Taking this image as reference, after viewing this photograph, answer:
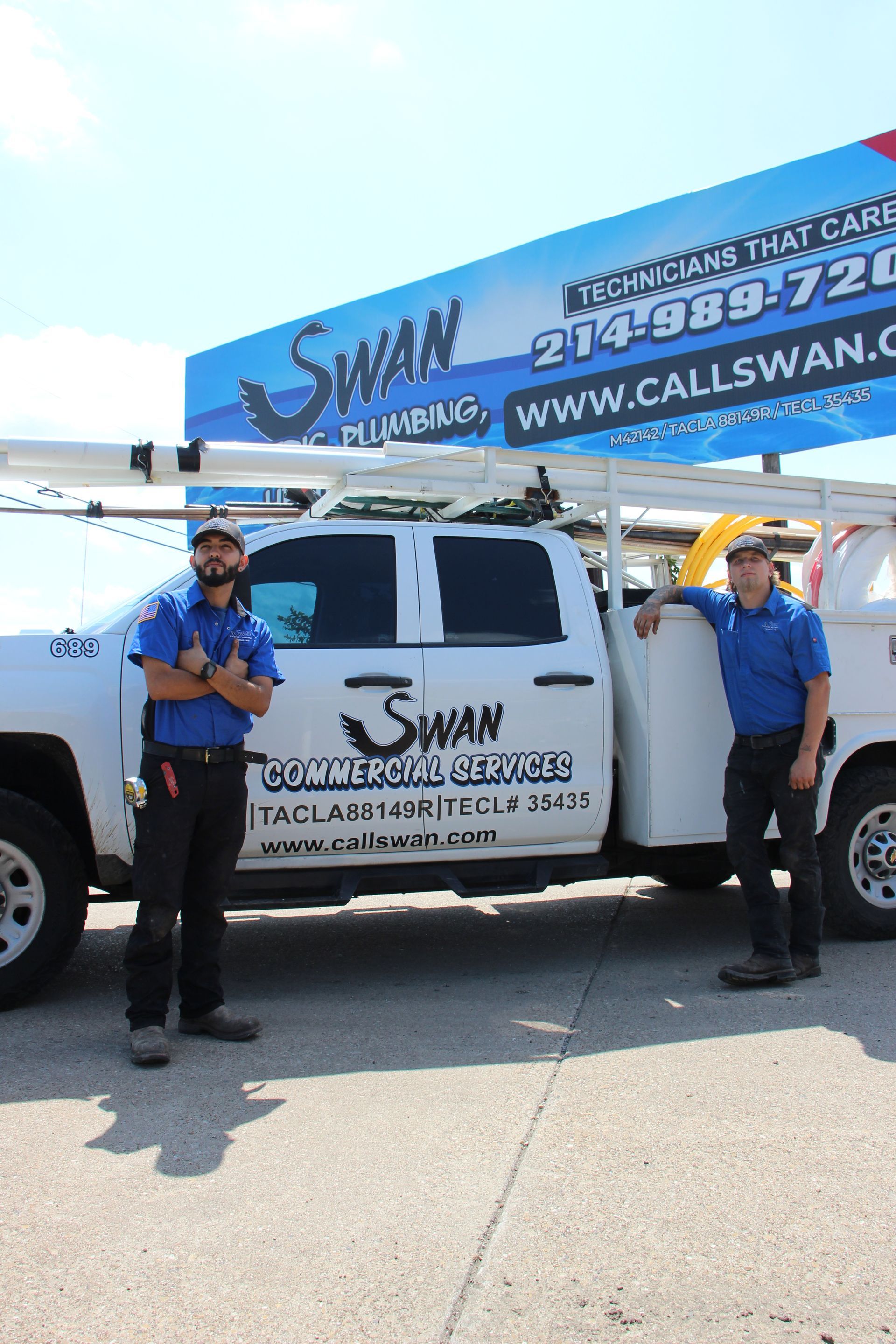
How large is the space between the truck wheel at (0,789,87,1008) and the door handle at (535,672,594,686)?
218 centimetres

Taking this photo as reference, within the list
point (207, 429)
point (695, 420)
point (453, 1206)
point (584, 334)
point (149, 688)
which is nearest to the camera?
point (453, 1206)

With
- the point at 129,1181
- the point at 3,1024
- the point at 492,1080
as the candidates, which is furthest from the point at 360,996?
the point at 129,1181

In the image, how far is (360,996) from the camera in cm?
445

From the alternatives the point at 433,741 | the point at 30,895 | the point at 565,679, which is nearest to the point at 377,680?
the point at 433,741

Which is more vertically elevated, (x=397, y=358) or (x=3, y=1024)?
(x=397, y=358)

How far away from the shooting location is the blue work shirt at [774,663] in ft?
15.1

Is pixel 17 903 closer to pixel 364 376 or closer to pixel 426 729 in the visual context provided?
pixel 426 729

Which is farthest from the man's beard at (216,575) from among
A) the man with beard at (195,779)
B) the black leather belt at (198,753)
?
the black leather belt at (198,753)

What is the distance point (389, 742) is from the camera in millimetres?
4457

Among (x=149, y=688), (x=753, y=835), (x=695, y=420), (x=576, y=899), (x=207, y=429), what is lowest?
(x=576, y=899)

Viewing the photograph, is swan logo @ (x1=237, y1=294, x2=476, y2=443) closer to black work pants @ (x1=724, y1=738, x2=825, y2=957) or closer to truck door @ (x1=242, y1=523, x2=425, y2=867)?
truck door @ (x1=242, y1=523, x2=425, y2=867)

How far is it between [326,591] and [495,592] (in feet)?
2.69

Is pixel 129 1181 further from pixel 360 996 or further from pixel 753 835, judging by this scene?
pixel 753 835

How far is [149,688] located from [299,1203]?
188 centimetres
